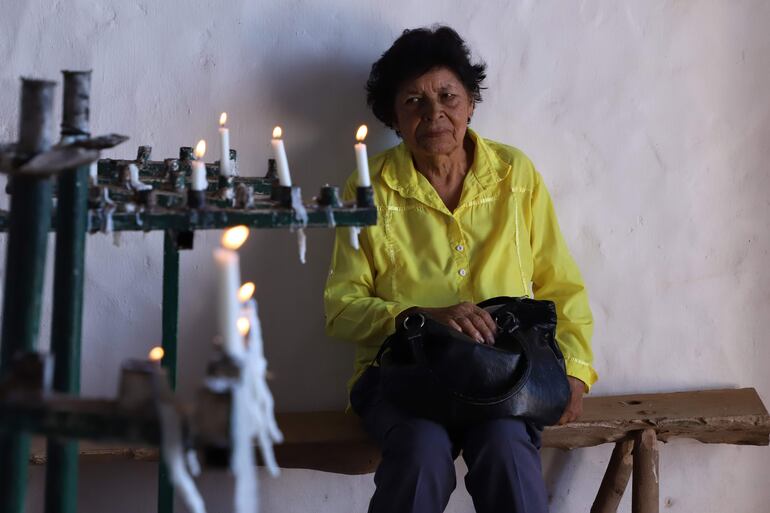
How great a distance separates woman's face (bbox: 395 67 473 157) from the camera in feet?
8.09

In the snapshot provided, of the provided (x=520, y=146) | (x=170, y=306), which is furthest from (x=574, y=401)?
(x=170, y=306)

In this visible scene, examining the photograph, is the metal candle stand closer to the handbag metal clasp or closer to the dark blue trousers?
the handbag metal clasp

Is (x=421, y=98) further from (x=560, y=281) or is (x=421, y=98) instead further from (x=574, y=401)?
(x=574, y=401)

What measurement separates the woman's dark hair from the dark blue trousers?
0.89 metres

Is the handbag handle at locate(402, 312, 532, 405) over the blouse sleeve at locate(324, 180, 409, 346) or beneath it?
beneath

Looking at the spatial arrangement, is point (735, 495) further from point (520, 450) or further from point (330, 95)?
point (330, 95)

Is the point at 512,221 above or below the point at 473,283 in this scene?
above

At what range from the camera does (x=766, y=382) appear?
2.90 m

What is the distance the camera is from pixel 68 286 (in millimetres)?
1327

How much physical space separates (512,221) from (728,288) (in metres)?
0.78

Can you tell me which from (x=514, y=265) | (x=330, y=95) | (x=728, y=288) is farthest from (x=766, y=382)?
(x=330, y=95)

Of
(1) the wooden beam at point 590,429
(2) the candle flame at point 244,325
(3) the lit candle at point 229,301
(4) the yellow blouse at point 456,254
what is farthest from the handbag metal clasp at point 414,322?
(3) the lit candle at point 229,301

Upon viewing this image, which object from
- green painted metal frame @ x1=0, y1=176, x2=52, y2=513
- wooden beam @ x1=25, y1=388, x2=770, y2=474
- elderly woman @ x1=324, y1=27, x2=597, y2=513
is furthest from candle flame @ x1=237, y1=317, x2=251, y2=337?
wooden beam @ x1=25, y1=388, x2=770, y2=474

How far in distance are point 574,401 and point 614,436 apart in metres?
0.22
